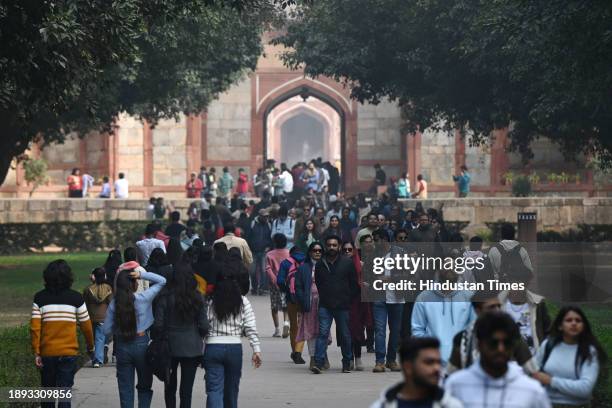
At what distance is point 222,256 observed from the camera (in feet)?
51.5

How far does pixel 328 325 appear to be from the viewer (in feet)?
48.8

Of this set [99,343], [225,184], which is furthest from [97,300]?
[225,184]

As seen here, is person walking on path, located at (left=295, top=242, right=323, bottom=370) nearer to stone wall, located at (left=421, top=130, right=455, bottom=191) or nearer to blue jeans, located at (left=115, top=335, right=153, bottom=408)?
blue jeans, located at (left=115, top=335, right=153, bottom=408)

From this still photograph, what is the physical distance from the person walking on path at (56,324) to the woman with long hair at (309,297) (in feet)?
14.7

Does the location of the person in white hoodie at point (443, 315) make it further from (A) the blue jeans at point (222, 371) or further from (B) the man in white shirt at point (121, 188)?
(B) the man in white shirt at point (121, 188)

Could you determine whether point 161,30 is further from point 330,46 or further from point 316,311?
point 316,311

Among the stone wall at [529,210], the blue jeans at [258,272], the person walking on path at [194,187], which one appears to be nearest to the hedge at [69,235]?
the stone wall at [529,210]

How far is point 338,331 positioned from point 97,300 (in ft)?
7.98

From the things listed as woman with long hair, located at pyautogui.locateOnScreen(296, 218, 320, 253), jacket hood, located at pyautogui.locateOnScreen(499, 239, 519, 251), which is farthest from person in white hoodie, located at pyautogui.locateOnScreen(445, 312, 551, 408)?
woman with long hair, located at pyautogui.locateOnScreen(296, 218, 320, 253)

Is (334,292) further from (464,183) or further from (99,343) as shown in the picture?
(464,183)

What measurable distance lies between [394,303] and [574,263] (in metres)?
15.8

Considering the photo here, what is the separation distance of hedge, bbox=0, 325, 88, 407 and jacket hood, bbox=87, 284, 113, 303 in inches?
30.6

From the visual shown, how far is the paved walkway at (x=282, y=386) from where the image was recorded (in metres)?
12.7

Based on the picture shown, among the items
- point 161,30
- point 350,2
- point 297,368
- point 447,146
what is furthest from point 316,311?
point 447,146
